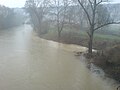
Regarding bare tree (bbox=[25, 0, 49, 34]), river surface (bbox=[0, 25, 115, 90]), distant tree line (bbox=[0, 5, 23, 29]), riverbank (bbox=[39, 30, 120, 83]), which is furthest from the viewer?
distant tree line (bbox=[0, 5, 23, 29])

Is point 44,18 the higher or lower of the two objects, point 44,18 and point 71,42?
the higher

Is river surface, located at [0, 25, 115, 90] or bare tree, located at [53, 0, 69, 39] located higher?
bare tree, located at [53, 0, 69, 39]

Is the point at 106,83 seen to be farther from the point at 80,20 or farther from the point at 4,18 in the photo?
the point at 4,18

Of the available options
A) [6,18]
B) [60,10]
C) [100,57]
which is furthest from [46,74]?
[6,18]

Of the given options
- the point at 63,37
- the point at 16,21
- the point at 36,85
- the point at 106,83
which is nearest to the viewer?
the point at 36,85

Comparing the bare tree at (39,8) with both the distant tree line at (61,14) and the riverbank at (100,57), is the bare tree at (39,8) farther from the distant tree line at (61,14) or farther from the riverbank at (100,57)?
the riverbank at (100,57)

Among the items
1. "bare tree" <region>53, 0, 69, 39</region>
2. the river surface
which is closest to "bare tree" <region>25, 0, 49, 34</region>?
"bare tree" <region>53, 0, 69, 39</region>

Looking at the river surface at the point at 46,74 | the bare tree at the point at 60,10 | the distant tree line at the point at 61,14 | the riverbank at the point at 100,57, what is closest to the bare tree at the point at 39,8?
the distant tree line at the point at 61,14

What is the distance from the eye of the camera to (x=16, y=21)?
54656 mm

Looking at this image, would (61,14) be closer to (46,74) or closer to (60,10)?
(60,10)

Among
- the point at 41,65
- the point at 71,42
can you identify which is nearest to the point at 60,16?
the point at 71,42

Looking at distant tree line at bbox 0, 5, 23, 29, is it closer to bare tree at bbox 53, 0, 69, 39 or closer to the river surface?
bare tree at bbox 53, 0, 69, 39

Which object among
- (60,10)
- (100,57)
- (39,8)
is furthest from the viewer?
(39,8)

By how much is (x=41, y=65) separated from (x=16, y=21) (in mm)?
41246
